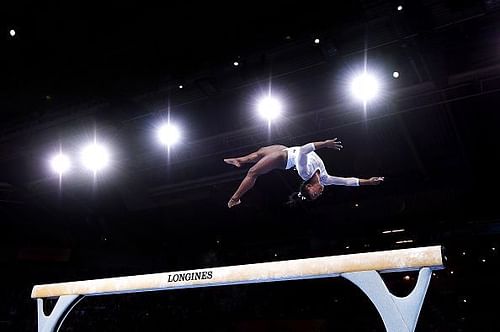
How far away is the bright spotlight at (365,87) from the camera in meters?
6.72

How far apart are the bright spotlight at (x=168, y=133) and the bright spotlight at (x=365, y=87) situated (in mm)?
3380

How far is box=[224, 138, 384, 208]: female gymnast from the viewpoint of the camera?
182 inches

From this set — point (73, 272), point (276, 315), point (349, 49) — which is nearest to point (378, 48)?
point (349, 49)

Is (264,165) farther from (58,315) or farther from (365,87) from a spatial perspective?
(365,87)

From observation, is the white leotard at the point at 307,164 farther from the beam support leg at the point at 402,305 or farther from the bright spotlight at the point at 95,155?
the bright spotlight at the point at 95,155

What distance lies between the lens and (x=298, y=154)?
463 centimetres

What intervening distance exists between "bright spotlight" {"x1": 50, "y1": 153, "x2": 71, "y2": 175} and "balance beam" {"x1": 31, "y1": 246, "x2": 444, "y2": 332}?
18.1ft

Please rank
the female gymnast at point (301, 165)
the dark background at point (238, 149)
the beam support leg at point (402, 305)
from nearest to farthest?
the beam support leg at point (402, 305)
the female gymnast at point (301, 165)
the dark background at point (238, 149)

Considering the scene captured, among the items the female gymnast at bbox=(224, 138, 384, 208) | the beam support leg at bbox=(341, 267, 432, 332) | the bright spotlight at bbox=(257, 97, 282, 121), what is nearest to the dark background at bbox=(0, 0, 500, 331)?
the bright spotlight at bbox=(257, 97, 282, 121)

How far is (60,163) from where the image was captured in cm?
908

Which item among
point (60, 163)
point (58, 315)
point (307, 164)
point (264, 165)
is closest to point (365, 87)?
point (307, 164)

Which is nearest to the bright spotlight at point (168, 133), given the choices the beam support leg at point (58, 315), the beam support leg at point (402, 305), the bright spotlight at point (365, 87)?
the bright spotlight at point (365, 87)

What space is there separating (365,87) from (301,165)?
2.79 metres

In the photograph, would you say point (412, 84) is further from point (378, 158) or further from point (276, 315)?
point (276, 315)
